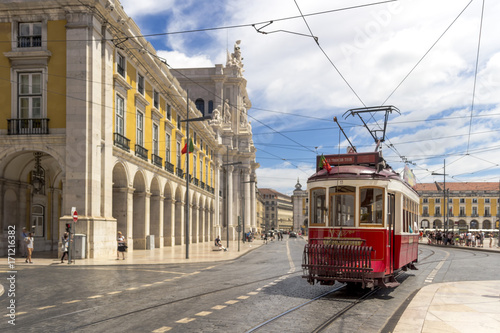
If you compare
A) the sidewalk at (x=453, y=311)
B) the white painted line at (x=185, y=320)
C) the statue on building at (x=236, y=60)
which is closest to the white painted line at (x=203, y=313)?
the white painted line at (x=185, y=320)

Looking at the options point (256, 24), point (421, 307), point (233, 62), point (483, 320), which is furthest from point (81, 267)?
point (233, 62)

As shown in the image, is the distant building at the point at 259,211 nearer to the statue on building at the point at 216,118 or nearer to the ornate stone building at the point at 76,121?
the statue on building at the point at 216,118

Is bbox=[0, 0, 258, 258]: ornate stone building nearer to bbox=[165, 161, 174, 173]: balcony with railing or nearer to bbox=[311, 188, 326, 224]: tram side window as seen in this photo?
bbox=[165, 161, 174, 173]: balcony with railing

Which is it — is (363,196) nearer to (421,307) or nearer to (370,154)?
(370,154)

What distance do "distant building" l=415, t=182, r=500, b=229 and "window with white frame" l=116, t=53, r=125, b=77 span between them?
117699 millimetres

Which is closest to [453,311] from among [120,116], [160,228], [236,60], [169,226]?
[120,116]

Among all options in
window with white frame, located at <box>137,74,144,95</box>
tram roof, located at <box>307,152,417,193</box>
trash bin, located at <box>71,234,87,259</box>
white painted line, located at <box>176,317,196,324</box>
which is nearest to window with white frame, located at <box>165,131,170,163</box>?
window with white frame, located at <box>137,74,144,95</box>

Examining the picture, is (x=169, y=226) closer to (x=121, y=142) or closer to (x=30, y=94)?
(x=121, y=142)

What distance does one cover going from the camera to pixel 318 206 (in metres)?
13.3

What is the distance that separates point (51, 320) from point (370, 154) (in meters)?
8.64

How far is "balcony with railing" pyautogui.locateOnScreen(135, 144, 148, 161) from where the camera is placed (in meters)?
33.3

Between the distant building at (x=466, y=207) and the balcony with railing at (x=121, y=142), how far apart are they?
116768mm

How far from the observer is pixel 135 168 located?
107ft

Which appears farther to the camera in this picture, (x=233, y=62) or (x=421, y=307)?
(x=233, y=62)
